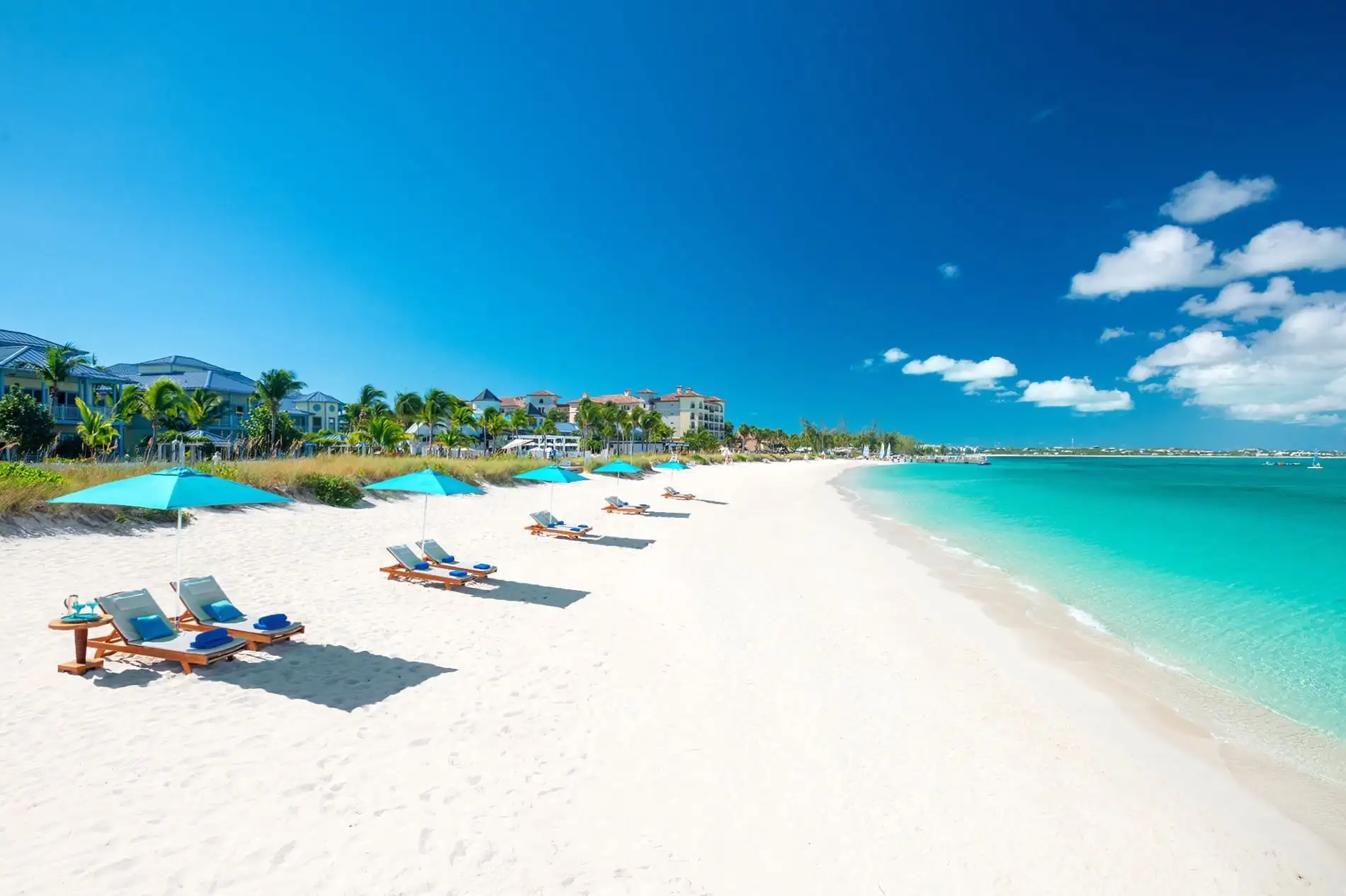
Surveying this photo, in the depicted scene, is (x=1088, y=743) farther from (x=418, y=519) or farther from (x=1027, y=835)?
(x=418, y=519)

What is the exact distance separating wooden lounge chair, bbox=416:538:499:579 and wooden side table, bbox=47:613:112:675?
449 cm

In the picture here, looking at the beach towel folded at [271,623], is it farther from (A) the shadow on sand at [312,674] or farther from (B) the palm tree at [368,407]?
(B) the palm tree at [368,407]

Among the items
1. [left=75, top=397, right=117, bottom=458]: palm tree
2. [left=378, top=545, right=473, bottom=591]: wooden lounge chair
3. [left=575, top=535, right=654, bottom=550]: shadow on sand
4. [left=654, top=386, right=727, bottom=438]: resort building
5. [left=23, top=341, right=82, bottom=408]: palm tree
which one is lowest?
[left=575, top=535, right=654, bottom=550]: shadow on sand

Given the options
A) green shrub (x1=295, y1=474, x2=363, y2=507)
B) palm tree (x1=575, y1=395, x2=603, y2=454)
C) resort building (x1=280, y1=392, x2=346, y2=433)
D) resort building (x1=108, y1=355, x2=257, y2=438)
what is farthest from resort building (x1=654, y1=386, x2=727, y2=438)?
green shrub (x1=295, y1=474, x2=363, y2=507)

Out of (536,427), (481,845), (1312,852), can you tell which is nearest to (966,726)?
(1312,852)

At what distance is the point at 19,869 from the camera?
307cm

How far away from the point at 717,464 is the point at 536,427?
23.3m

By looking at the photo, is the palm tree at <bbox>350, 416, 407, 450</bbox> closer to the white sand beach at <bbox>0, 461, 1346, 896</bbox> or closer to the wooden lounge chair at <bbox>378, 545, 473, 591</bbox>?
the wooden lounge chair at <bbox>378, 545, 473, 591</bbox>

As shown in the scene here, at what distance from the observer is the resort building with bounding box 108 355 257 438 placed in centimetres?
4141

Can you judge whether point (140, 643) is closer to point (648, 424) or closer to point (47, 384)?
point (47, 384)

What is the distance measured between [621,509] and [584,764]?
52.0ft

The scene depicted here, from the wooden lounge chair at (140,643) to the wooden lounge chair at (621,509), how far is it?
14695mm

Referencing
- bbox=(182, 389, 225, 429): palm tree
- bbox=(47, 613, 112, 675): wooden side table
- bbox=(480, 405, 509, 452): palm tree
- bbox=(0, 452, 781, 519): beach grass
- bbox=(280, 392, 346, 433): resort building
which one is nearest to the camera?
bbox=(47, 613, 112, 675): wooden side table

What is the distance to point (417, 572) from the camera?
9.59 meters
